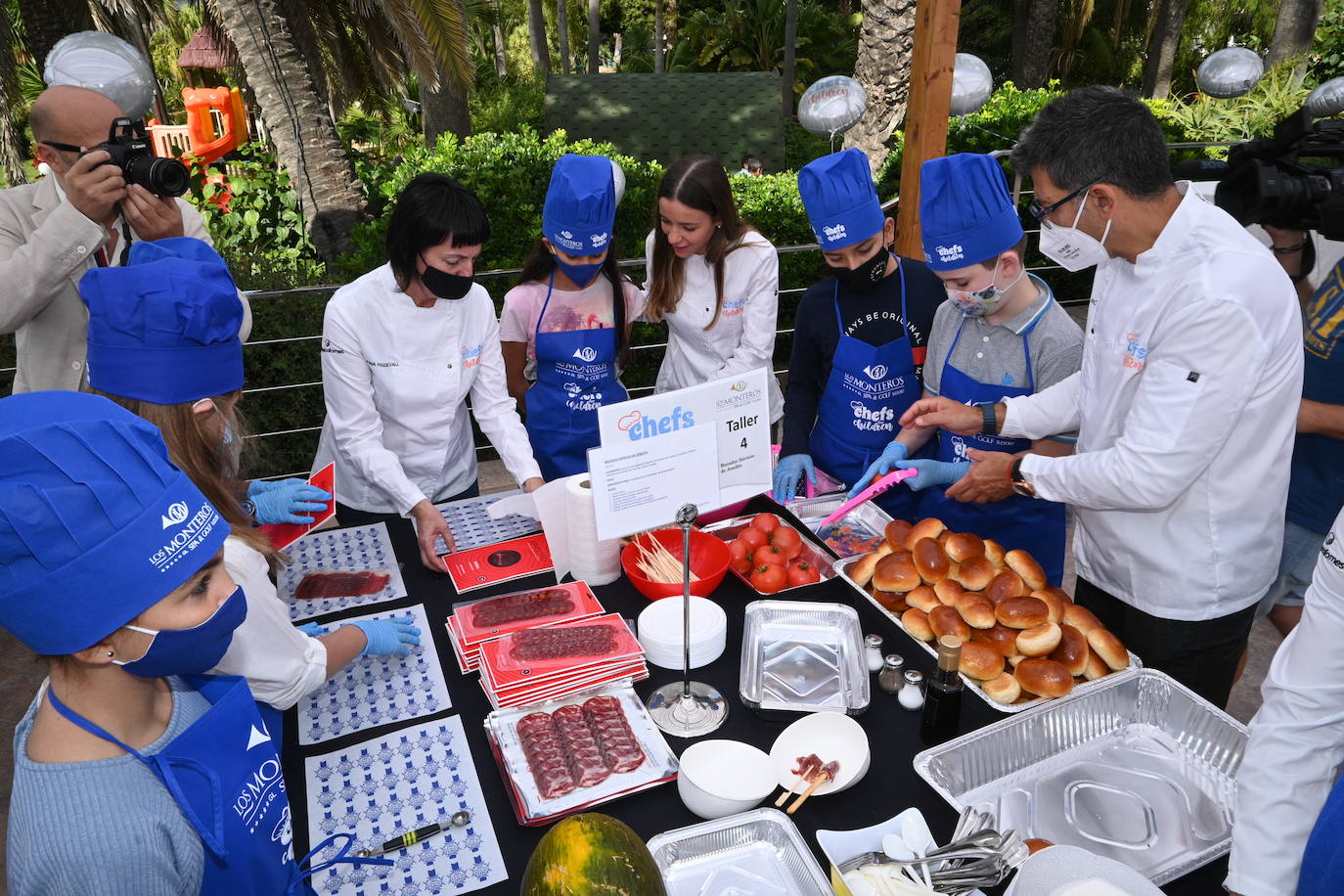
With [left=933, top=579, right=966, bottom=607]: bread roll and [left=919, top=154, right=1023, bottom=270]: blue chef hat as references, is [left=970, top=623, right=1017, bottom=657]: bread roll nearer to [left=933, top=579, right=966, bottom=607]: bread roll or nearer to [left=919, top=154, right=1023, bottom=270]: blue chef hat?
[left=933, top=579, right=966, bottom=607]: bread roll

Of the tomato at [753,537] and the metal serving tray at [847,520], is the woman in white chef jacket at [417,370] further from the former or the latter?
the metal serving tray at [847,520]

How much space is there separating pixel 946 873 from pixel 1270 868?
0.51 meters

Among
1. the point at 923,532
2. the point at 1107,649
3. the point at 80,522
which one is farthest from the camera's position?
the point at 923,532

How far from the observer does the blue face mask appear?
1.25m

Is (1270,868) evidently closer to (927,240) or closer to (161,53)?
(927,240)

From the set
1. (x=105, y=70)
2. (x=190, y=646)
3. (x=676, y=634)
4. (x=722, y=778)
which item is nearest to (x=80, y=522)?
(x=190, y=646)

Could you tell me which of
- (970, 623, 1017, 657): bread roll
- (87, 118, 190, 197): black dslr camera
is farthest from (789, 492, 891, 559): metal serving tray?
(87, 118, 190, 197): black dslr camera

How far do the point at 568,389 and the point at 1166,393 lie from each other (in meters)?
2.25

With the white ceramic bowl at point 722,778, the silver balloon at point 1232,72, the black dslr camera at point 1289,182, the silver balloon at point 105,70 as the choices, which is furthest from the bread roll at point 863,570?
the silver balloon at point 1232,72

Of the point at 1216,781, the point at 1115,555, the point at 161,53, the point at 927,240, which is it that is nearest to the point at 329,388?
the point at 927,240

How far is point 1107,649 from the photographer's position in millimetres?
1998

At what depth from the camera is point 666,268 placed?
11.8 feet

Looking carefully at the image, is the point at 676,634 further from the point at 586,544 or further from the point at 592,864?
the point at 592,864

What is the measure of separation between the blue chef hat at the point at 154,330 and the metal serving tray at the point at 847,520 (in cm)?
181
